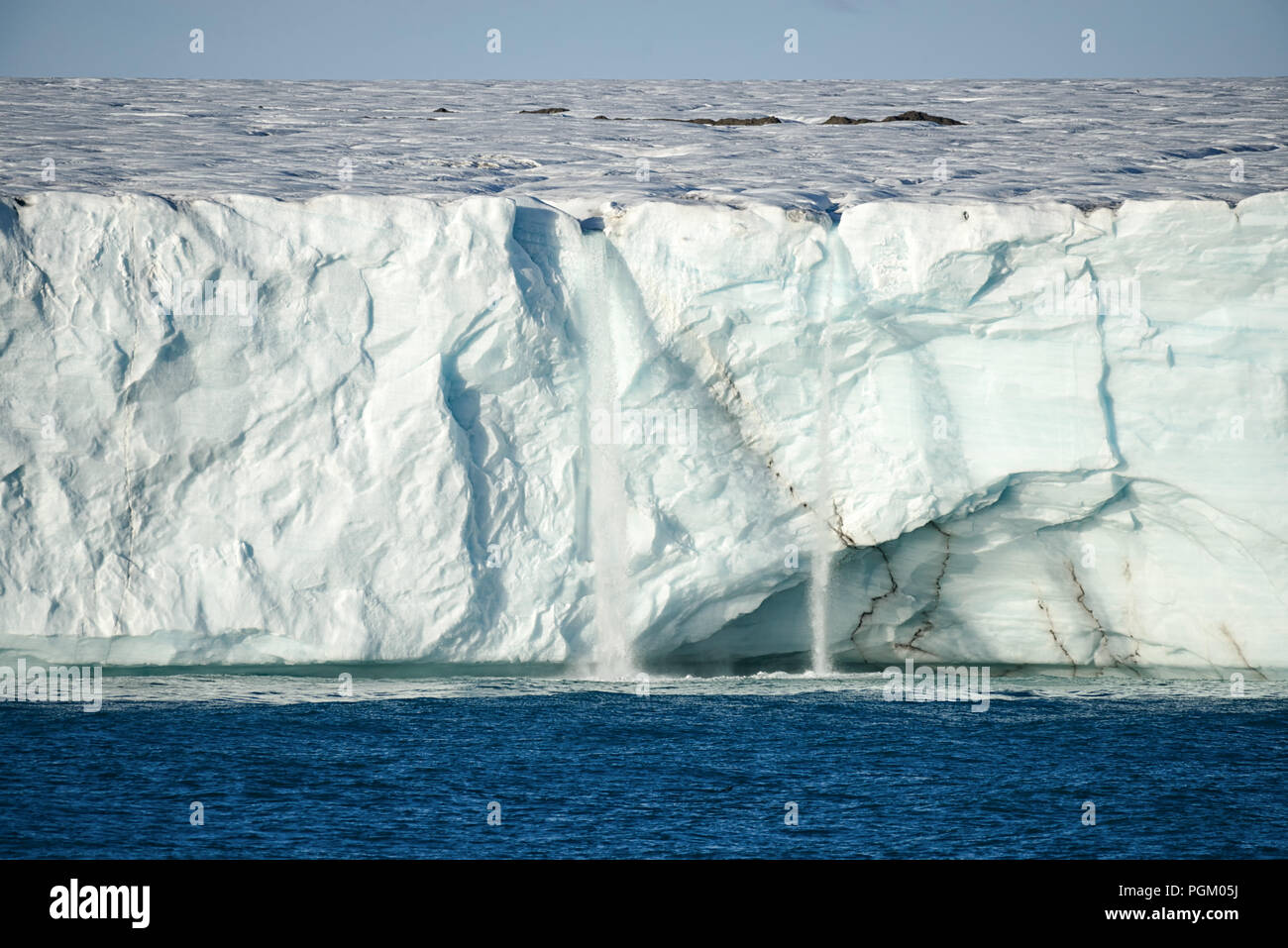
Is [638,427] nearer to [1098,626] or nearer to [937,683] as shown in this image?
[937,683]

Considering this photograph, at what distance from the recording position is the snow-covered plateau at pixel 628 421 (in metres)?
14.1

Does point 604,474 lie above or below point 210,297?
below

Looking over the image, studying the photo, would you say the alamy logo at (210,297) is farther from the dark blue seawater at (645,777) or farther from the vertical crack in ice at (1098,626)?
the vertical crack in ice at (1098,626)

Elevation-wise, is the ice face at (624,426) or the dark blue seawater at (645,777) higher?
the ice face at (624,426)

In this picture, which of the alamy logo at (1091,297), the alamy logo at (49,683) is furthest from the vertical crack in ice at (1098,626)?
the alamy logo at (49,683)

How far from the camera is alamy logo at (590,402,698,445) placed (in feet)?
49.1

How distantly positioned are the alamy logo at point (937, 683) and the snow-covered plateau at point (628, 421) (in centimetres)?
63

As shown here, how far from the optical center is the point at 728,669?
16.2 meters

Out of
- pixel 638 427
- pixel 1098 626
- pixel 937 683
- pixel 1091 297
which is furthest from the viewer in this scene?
pixel 937 683

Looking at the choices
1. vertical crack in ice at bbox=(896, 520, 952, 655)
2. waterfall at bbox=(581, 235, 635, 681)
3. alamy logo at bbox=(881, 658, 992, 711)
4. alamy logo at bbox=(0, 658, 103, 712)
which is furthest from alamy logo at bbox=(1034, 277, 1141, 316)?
alamy logo at bbox=(0, 658, 103, 712)

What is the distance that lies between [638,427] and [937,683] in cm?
457

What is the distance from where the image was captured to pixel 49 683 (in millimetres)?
14258

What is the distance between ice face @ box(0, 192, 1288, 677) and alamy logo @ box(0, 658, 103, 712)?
0.29 m

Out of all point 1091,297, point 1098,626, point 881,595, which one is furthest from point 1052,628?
point 1091,297
